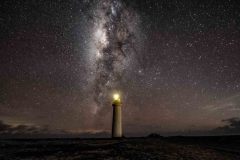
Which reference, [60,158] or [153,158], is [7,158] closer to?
[60,158]

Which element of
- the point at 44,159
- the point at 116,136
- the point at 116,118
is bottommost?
the point at 44,159

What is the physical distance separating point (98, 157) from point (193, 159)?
388 centimetres

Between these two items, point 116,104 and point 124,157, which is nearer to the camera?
point 124,157

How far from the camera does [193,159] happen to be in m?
9.62

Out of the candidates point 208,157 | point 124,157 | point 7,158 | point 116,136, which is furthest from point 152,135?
point 7,158

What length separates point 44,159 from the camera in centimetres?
890

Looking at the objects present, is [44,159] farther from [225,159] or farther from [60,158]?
[225,159]

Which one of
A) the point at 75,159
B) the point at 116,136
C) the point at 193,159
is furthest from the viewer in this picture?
the point at 116,136

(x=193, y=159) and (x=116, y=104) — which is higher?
(x=116, y=104)

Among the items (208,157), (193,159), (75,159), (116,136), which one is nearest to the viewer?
(75,159)

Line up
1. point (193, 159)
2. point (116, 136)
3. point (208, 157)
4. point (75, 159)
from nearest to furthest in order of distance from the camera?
point (75, 159) < point (193, 159) < point (208, 157) < point (116, 136)

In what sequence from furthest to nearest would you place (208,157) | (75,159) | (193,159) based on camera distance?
(208,157) < (193,159) < (75,159)

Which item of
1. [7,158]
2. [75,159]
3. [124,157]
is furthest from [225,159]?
[7,158]

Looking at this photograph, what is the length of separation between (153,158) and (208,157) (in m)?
2.82
